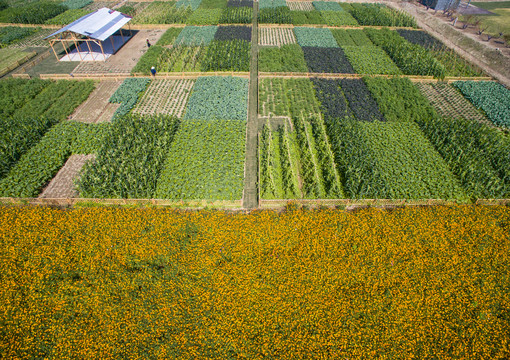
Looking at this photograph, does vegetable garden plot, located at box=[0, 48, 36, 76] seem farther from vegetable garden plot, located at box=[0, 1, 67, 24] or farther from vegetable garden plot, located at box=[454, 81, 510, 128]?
vegetable garden plot, located at box=[454, 81, 510, 128]

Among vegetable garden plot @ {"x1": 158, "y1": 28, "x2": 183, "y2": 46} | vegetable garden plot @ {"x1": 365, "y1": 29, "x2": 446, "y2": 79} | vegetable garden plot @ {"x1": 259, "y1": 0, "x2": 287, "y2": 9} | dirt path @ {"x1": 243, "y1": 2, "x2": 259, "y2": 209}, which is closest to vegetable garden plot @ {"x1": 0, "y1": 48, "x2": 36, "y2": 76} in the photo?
vegetable garden plot @ {"x1": 158, "y1": 28, "x2": 183, "y2": 46}

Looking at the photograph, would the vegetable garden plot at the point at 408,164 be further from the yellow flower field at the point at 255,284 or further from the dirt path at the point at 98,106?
the dirt path at the point at 98,106

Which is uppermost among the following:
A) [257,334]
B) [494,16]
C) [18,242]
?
[494,16]

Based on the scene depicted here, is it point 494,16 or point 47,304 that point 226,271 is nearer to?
point 47,304

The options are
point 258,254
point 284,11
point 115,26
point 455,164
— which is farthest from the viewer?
point 284,11

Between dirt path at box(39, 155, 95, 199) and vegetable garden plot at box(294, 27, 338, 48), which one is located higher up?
vegetable garden plot at box(294, 27, 338, 48)

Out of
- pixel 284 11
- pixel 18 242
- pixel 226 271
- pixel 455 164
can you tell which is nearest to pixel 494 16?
pixel 284 11

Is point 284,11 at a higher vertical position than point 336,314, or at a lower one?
higher
